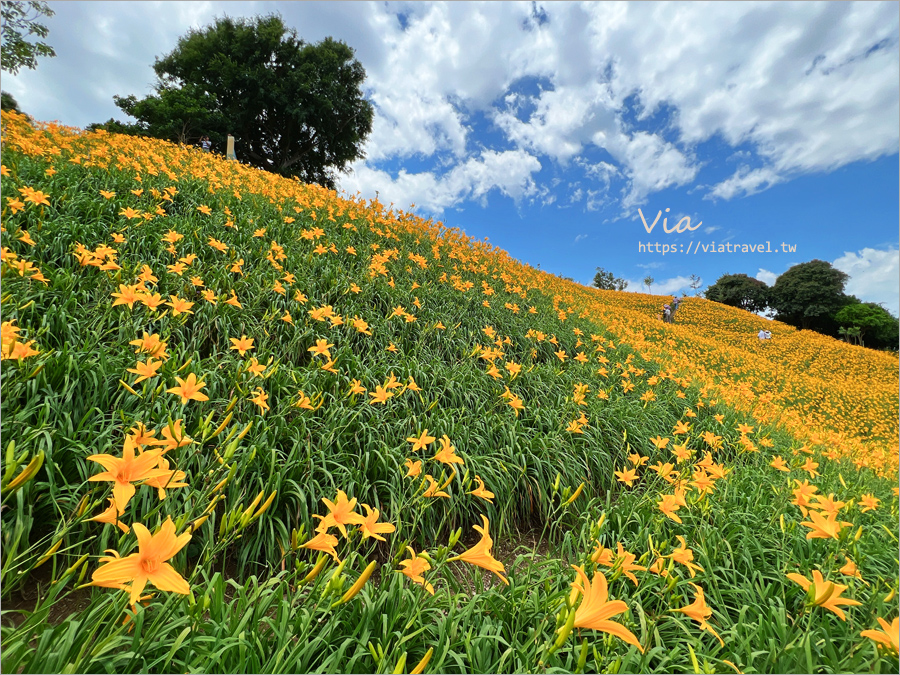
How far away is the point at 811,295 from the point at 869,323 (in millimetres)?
3505

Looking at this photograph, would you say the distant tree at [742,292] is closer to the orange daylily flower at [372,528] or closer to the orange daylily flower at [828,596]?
the orange daylily flower at [828,596]

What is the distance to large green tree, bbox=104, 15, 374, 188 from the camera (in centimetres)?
1605

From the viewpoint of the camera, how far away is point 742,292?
33.4 m

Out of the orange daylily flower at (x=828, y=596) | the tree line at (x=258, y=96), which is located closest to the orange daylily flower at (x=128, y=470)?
the orange daylily flower at (x=828, y=596)

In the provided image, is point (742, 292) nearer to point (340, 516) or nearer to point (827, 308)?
point (827, 308)

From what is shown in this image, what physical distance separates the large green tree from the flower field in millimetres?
14531

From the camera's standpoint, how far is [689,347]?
9.35m

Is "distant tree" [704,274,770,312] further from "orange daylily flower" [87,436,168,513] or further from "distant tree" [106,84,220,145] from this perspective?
"orange daylily flower" [87,436,168,513]

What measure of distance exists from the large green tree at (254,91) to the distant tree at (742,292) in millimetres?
32160

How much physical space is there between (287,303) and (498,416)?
6.15 feet

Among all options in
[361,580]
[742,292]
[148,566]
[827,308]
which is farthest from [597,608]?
[742,292]

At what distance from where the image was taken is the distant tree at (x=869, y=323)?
24297 mm

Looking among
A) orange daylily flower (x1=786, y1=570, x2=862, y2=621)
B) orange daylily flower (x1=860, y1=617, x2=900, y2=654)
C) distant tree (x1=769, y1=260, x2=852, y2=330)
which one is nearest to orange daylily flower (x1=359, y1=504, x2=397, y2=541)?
orange daylily flower (x1=786, y1=570, x2=862, y2=621)

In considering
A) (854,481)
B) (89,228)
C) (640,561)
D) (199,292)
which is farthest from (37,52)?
(854,481)
